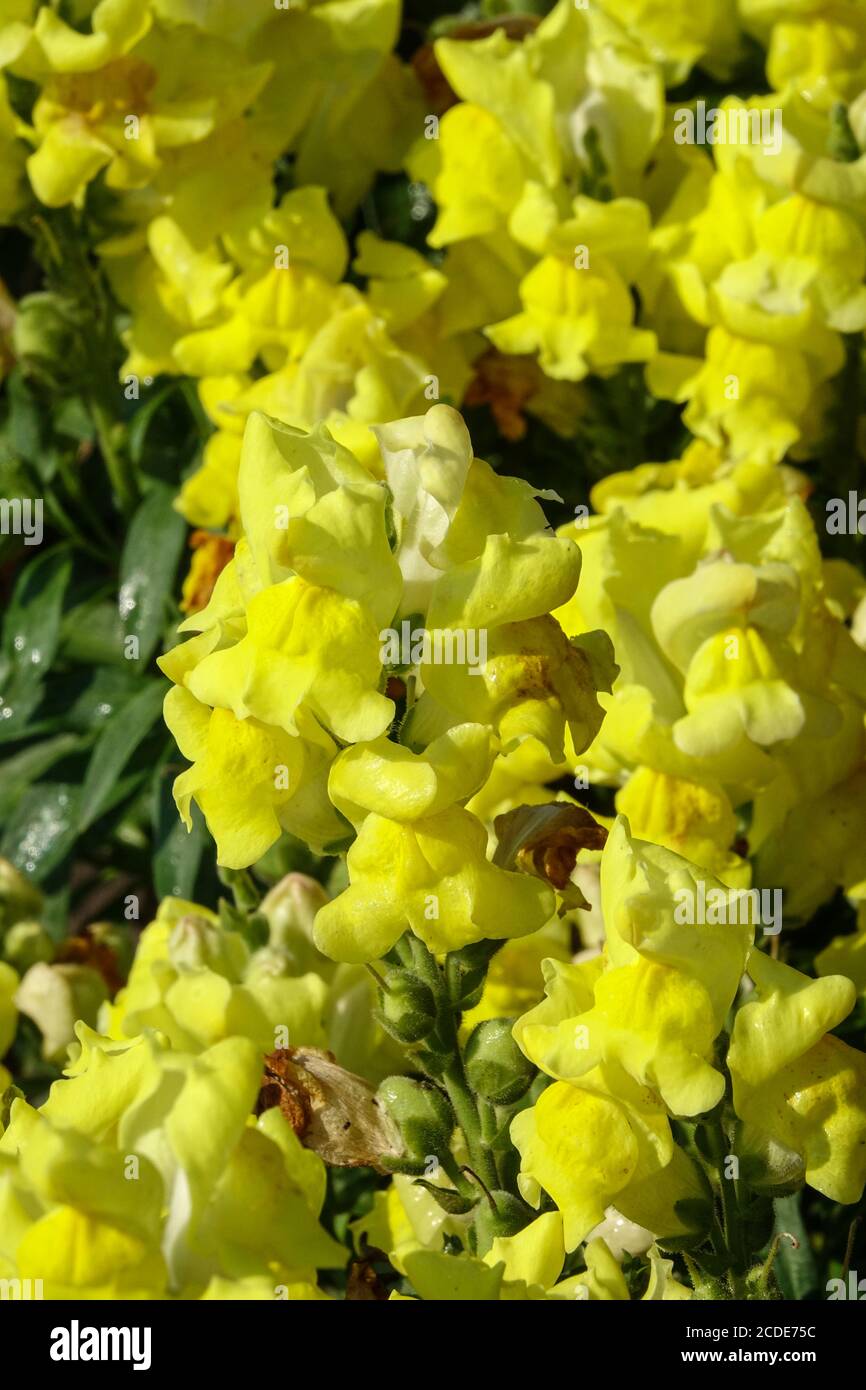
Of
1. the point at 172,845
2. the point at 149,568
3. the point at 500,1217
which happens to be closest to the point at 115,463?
the point at 149,568

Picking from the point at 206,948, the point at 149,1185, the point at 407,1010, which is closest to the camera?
the point at 149,1185

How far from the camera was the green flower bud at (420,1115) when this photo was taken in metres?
0.96

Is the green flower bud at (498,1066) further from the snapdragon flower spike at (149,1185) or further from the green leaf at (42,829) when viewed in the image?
the green leaf at (42,829)

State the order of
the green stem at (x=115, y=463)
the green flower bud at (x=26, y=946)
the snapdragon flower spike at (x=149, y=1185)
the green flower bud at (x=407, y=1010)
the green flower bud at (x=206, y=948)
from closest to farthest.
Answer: the snapdragon flower spike at (x=149, y=1185), the green flower bud at (x=407, y=1010), the green flower bud at (x=206, y=948), the green flower bud at (x=26, y=946), the green stem at (x=115, y=463)

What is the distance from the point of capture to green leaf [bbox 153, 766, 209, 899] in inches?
61.0

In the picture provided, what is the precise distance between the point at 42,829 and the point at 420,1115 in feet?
2.57

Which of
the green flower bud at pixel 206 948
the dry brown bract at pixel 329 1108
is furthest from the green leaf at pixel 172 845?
the dry brown bract at pixel 329 1108

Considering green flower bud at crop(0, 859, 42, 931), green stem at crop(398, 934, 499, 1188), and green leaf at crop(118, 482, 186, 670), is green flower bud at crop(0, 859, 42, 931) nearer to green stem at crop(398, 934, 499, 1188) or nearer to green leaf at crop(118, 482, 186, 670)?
green leaf at crop(118, 482, 186, 670)

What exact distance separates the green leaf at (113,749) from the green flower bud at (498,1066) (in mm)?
703

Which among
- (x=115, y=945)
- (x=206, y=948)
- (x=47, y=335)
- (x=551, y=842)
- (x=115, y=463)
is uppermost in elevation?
(x=47, y=335)

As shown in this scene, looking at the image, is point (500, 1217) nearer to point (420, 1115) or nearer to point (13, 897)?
point (420, 1115)

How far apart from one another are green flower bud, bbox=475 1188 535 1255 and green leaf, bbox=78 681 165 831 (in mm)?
709

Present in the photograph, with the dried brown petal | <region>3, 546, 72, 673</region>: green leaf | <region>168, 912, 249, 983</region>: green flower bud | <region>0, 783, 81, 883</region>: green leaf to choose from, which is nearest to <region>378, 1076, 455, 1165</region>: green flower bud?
the dried brown petal

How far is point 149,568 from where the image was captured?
1694 millimetres
